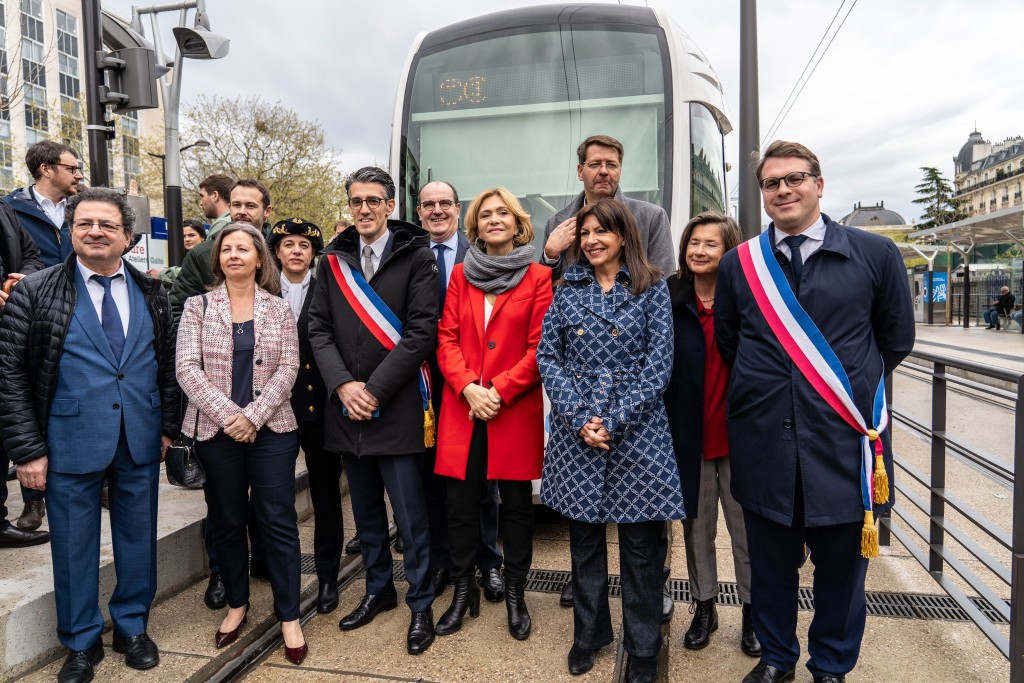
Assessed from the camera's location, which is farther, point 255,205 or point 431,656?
point 255,205

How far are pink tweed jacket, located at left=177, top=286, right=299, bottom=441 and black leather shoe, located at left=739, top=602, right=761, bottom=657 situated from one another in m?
2.19

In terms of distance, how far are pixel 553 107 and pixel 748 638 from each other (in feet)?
12.4

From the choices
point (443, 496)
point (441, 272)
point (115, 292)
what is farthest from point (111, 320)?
point (443, 496)

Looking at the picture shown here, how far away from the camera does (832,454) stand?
2514 millimetres

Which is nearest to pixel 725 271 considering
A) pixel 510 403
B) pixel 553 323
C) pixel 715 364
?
pixel 715 364

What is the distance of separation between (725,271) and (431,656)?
2.06 meters

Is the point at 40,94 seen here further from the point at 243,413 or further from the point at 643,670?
the point at 643,670

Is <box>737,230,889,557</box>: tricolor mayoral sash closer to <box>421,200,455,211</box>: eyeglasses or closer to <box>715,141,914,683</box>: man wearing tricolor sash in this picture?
<box>715,141,914,683</box>: man wearing tricolor sash

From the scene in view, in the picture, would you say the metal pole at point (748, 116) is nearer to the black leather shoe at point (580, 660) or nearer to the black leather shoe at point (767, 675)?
the black leather shoe at point (767, 675)

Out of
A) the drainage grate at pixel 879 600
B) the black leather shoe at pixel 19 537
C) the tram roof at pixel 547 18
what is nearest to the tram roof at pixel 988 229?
the tram roof at pixel 547 18

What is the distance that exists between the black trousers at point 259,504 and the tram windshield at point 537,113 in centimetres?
261

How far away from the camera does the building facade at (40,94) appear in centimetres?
915

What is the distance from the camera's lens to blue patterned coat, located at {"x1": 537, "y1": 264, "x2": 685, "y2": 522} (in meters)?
2.79

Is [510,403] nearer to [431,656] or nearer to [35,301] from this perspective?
[431,656]
